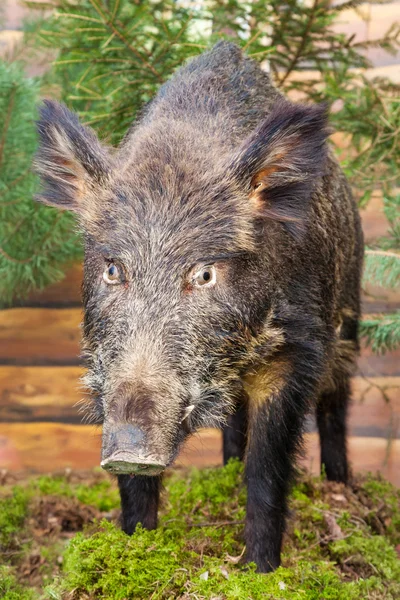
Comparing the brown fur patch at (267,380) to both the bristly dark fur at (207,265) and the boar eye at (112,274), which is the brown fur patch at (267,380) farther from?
the boar eye at (112,274)

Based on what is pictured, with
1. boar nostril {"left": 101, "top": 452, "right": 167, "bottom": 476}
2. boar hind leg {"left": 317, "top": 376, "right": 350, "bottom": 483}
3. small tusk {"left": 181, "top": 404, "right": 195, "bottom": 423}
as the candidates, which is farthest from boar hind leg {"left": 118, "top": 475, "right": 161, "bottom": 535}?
boar hind leg {"left": 317, "top": 376, "right": 350, "bottom": 483}

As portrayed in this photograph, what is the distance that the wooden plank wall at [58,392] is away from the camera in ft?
19.1

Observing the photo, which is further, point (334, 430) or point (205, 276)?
point (334, 430)

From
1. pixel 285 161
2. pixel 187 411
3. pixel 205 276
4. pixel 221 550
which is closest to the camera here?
pixel 187 411

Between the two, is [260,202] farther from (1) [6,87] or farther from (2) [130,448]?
(1) [6,87]

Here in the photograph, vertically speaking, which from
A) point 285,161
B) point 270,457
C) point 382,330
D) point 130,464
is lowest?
point 270,457

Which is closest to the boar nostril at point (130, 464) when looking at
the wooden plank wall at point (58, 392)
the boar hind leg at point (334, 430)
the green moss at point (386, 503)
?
the green moss at point (386, 503)

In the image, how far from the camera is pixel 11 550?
392 centimetres

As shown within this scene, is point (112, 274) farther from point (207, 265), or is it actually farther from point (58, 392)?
point (58, 392)

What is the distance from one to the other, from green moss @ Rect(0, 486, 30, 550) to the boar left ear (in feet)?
7.48

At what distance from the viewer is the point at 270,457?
312 cm

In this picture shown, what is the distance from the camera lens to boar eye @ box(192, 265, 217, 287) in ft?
8.71

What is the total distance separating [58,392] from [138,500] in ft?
9.39

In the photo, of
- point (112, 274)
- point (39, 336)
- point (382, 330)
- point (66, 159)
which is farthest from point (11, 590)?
point (39, 336)
